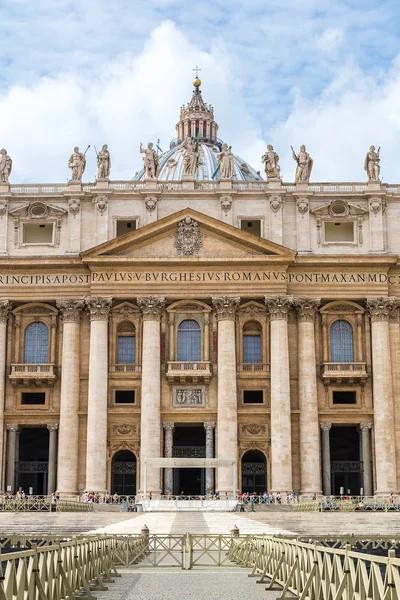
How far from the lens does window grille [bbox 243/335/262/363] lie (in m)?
62.9

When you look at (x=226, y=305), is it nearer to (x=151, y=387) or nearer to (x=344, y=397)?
(x=151, y=387)

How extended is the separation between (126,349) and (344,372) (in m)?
13.7

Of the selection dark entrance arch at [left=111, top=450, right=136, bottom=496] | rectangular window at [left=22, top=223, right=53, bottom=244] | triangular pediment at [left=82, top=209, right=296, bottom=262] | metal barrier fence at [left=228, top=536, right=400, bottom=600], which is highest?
rectangular window at [left=22, top=223, right=53, bottom=244]

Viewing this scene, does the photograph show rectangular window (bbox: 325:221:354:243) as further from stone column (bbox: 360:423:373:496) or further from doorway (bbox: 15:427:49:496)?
doorway (bbox: 15:427:49:496)

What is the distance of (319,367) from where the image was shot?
62.2m

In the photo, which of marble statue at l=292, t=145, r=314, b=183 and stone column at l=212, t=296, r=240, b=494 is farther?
marble statue at l=292, t=145, r=314, b=183

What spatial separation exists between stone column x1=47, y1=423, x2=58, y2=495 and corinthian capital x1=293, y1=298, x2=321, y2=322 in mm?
16638

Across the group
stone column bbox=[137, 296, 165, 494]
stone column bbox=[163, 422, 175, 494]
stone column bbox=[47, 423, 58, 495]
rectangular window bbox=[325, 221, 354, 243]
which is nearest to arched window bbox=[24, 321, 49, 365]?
stone column bbox=[47, 423, 58, 495]

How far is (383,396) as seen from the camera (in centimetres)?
6059

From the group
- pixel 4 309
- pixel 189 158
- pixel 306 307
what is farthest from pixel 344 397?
pixel 4 309

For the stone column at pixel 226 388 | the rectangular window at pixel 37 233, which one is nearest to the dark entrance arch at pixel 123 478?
the stone column at pixel 226 388

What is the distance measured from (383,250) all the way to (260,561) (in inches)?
1657

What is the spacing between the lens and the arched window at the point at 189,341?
62344 mm

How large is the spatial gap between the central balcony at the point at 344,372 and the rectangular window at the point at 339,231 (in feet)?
27.7
